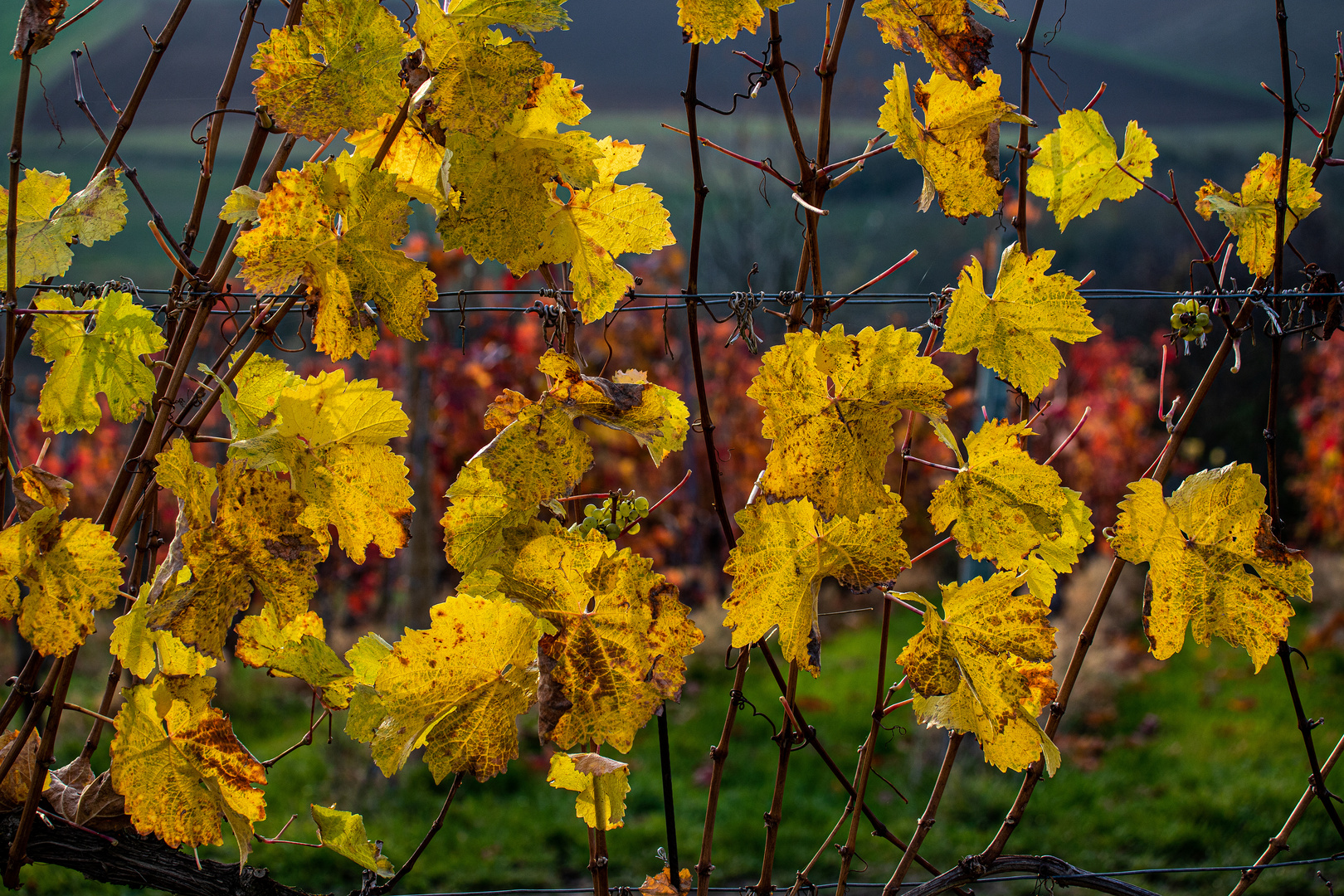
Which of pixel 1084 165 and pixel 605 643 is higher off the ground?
pixel 1084 165

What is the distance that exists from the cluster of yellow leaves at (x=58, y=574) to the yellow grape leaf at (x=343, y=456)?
0.21 m

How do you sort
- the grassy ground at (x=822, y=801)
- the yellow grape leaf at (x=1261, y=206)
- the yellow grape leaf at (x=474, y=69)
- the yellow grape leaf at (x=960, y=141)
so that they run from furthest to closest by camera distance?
the grassy ground at (x=822, y=801) < the yellow grape leaf at (x=1261, y=206) < the yellow grape leaf at (x=960, y=141) < the yellow grape leaf at (x=474, y=69)

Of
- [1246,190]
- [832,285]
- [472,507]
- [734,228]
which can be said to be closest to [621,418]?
[472,507]

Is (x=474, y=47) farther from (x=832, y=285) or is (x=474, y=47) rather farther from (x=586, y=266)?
(x=832, y=285)

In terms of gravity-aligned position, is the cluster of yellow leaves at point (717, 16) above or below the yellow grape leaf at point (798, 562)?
above

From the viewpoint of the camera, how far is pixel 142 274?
26.3 m

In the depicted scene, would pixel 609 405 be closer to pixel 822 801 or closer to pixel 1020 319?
pixel 1020 319

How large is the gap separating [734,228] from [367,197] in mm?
9706

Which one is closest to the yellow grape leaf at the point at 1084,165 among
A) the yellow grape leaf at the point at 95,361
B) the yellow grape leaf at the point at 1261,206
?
the yellow grape leaf at the point at 1261,206

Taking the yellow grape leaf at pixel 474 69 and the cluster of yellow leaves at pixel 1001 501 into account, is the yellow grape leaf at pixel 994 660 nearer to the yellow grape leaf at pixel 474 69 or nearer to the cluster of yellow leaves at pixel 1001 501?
the cluster of yellow leaves at pixel 1001 501

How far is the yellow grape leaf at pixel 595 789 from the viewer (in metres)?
0.84

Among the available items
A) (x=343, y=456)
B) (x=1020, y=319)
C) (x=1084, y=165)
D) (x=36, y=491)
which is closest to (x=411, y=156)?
(x=343, y=456)

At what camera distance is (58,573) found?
89 cm

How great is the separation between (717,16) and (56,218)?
0.80 metres
